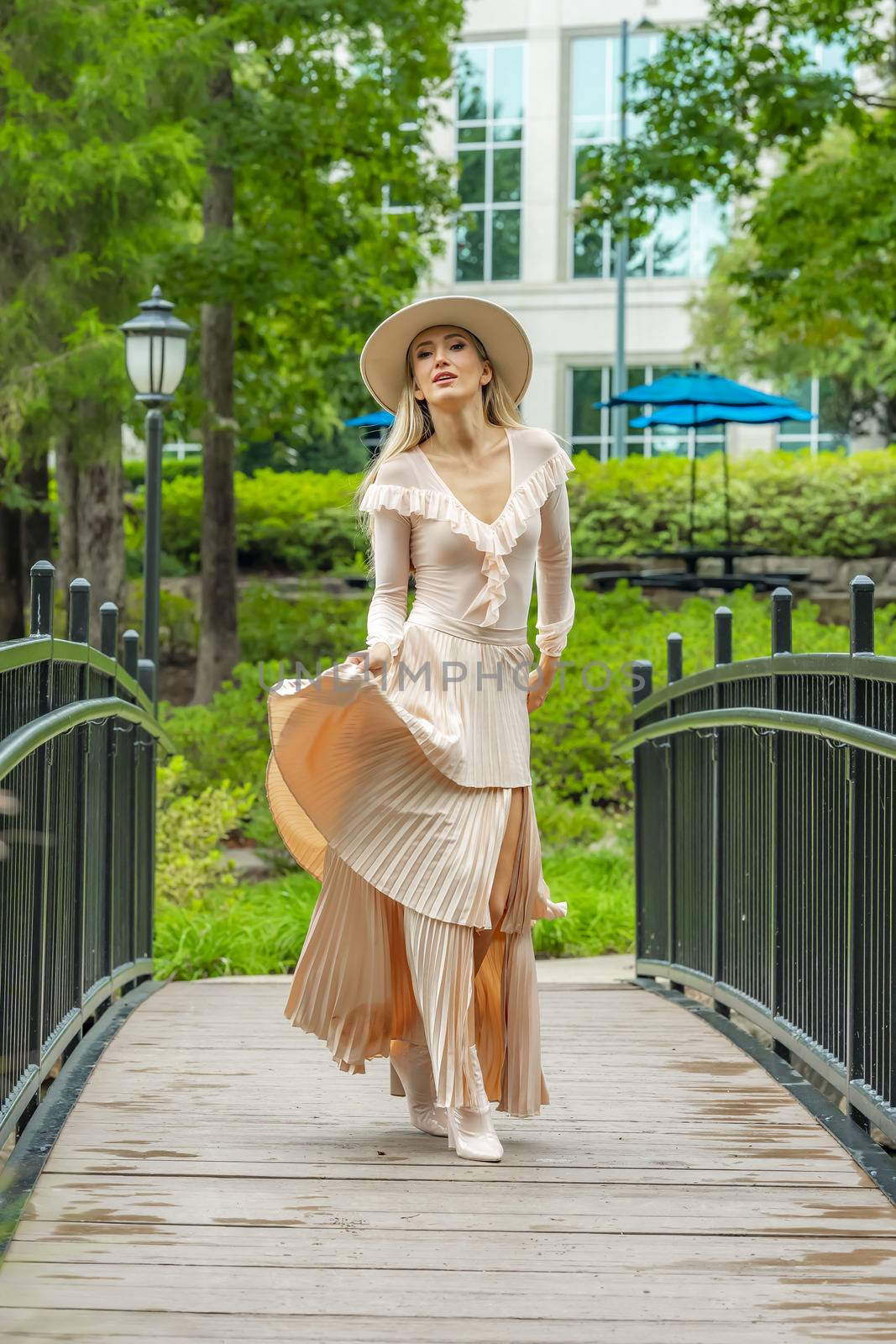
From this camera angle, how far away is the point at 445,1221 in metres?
3.59

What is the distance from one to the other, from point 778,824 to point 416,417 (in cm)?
180

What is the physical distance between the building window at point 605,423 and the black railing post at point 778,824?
28044 mm

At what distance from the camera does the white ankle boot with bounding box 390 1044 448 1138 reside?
437 centimetres

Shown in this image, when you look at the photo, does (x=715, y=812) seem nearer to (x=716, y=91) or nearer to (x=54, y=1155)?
(x=54, y=1155)

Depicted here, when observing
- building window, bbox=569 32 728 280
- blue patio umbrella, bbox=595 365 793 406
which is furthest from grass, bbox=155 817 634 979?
building window, bbox=569 32 728 280

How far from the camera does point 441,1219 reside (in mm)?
3604

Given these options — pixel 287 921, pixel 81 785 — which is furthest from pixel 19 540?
pixel 81 785

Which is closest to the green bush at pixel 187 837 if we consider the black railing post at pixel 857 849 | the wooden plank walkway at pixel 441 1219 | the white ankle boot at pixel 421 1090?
the wooden plank walkway at pixel 441 1219

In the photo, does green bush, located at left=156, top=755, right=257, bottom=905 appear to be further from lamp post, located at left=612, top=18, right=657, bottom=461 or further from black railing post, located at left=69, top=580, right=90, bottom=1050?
lamp post, located at left=612, top=18, right=657, bottom=461

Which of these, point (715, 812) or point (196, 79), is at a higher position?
→ point (196, 79)

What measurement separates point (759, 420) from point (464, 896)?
16.9m

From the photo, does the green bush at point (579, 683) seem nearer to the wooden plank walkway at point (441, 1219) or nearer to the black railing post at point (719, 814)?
the black railing post at point (719, 814)

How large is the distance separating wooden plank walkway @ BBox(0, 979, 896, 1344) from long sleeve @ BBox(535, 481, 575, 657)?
1.28m

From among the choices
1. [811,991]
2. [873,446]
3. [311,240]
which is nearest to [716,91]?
[311,240]
